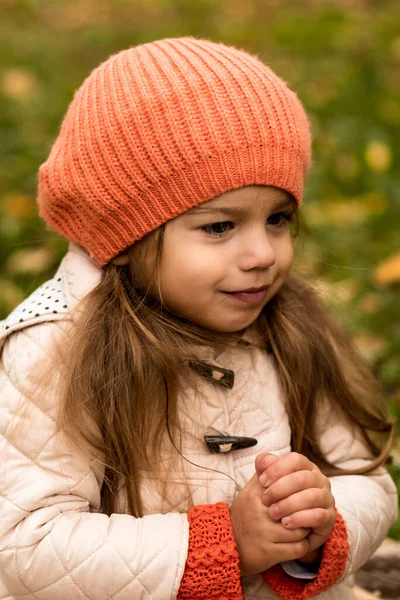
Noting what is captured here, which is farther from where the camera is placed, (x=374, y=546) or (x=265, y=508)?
(x=374, y=546)

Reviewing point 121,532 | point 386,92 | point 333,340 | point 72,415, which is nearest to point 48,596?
point 121,532

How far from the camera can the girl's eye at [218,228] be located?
6.23 feet

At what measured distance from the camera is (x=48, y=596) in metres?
1.82

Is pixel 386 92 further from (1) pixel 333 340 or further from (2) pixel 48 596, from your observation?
(2) pixel 48 596

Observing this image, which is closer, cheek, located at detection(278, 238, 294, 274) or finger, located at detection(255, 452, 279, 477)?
finger, located at detection(255, 452, 279, 477)

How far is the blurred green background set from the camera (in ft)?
12.0

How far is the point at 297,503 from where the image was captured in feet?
5.88

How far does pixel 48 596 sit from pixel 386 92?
14.5 ft

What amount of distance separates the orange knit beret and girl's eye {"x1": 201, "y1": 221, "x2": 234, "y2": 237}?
59mm

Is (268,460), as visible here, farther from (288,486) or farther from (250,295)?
(250,295)

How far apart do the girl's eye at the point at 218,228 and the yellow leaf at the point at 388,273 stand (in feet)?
6.56

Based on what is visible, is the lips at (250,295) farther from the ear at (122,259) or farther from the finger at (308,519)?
the finger at (308,519)

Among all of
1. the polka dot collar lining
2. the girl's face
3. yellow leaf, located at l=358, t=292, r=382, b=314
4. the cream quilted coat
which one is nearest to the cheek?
the girl's face

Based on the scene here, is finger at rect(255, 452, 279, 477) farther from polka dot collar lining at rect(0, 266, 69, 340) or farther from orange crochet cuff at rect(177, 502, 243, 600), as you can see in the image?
polka dot collar lining at rect(0, 266, 69, 340)
